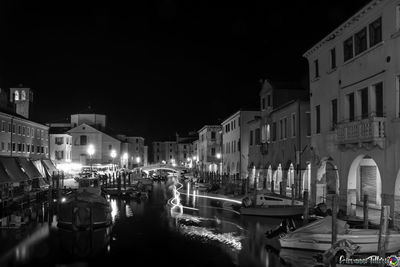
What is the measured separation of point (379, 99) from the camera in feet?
60.6

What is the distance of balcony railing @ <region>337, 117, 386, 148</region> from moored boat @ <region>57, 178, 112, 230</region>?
1335cm

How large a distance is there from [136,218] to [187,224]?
4.79 m

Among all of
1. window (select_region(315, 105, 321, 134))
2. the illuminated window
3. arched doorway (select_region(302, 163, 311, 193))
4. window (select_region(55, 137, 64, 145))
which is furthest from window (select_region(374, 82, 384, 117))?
window (select_region(55, 137, 64, 145))

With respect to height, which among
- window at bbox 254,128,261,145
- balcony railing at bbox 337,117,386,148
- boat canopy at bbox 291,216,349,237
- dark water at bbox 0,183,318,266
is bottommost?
dark water at bbox 0,183,318,266

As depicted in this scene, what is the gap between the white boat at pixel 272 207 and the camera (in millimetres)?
25453

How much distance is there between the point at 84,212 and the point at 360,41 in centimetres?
1662

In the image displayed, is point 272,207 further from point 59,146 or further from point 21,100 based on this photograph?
point 59,146

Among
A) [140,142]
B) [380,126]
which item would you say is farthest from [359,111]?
[140,142]

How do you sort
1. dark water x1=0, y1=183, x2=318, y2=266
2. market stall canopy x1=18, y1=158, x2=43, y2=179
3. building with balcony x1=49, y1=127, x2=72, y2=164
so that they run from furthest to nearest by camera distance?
building with balcony x1=49, y1=127, x2=72, y2=164 < market stall canopy x1=18, y1=158, x2=43, y2=179 < dark water x1=0, y1=183, x2=318, y2=266

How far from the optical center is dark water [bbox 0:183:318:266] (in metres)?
16.4

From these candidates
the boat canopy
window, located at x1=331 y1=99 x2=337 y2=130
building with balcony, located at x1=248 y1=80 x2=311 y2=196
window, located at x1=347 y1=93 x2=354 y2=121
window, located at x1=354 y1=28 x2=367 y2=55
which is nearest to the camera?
the boat canopy

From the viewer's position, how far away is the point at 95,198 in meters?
24.2

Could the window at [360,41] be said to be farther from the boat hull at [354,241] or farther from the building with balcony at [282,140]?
the boat hull at [354,241]

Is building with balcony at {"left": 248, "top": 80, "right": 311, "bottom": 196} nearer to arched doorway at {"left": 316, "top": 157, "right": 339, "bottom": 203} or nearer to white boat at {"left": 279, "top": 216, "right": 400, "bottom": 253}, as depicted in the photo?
arched doorway at {"left": 316, "top": 157, "right": 339, "bottom": 203}
